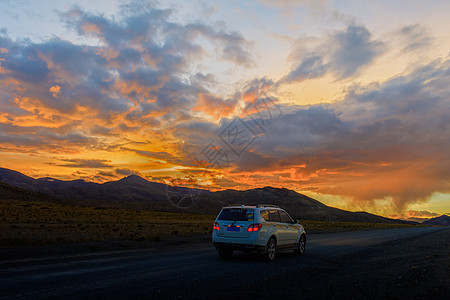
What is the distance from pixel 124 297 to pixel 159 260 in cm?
620

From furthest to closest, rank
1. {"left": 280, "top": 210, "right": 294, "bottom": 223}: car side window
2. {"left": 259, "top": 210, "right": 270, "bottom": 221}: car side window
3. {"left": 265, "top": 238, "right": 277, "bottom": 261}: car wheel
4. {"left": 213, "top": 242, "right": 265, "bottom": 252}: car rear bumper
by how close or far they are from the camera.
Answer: {"left": 280, "top": 210, "right": 294, "bottom": 223}: car side window < {"left": 259, "top": 210, "right": 270, "bottom": 221}: car side window < {"left": 265, "top": 238, "right": 277, "bottom": 261}: car wheel < {"left": 213, "top": 242, "right": 265, "bottom": 252}: car rear bumper

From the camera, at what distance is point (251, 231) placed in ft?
41.8

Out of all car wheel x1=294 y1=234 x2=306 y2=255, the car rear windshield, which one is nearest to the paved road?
the car rear windshield

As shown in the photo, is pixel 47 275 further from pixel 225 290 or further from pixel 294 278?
pixel 294 278

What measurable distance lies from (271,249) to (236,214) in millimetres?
1875

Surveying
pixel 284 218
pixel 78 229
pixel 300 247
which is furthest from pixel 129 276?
pixel 78 229

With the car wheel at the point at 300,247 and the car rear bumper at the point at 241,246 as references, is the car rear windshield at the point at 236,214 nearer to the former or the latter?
the car rear bumper at the point at 241,246

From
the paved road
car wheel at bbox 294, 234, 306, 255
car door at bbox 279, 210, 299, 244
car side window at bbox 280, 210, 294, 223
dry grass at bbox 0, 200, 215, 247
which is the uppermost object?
car side window at bbox 280, 210, 294, 223

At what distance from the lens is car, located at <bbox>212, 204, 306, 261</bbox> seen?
1274cm

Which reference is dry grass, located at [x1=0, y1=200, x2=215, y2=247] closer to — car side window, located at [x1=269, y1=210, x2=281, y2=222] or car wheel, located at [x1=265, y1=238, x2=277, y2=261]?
car side window, located at [x1=269, y1=210, x2=281, y2=222]

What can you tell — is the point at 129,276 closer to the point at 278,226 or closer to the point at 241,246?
the point at 241,246

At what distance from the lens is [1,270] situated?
10094 mm

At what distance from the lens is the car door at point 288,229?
47.3 ft

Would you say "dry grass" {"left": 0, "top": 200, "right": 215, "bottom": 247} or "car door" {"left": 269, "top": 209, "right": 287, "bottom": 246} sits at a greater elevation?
"car door" {"left": 269, "top": 209, "right": 287, "bottom": 246}
